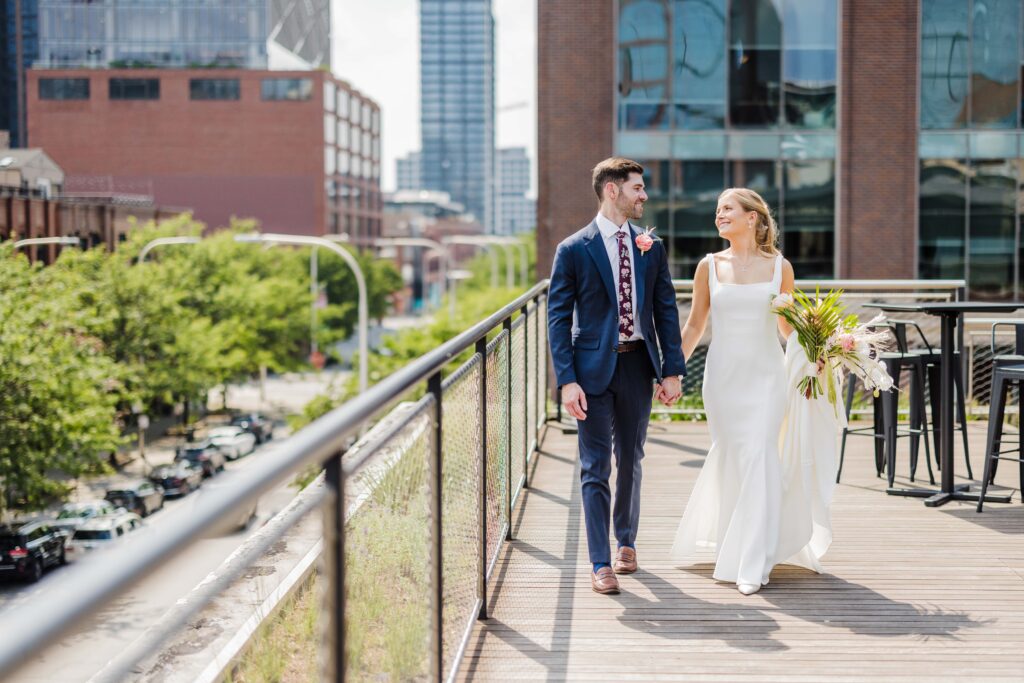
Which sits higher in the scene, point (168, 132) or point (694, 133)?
point (168, 132)

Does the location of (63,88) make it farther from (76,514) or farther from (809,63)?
(809,63)

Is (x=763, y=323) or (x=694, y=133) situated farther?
(x=694, y=133)

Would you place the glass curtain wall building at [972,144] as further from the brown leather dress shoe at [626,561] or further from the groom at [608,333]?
the groom at [608,333]

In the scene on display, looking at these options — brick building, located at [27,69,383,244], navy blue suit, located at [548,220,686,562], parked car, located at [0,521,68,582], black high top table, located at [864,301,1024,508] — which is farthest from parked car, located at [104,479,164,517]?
brick building, located at [27,69,383,244]

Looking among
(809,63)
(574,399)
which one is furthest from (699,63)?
(574,399)

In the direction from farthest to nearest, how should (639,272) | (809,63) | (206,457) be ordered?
(206,457), (809,63), (639,272)

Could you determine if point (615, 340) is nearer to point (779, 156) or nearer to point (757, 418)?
point (757, 418)

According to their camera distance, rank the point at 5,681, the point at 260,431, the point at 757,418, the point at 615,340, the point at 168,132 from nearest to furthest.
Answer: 1. the point at 5,681
2. the point at 615,340
3. the point at 757,418
4. the point at 260,431
5. the point at 168,132

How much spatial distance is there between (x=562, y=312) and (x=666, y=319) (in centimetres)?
57

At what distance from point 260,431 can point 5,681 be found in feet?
181

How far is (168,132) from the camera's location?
97312 millimetres

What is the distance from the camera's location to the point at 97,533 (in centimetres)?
3234

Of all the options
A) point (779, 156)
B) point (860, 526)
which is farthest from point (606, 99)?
point (860, 526)

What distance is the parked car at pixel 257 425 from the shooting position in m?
54.6
